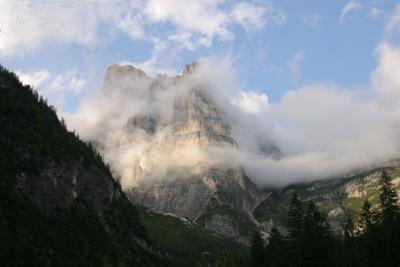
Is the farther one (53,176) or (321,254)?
(53,176)

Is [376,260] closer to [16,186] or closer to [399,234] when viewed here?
[399,234]

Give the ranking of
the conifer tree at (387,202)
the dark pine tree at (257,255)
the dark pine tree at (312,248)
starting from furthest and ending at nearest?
the dark pine tree at (257,255) < the conifer tree at (387,202) < the dark pine tree at (312,248)

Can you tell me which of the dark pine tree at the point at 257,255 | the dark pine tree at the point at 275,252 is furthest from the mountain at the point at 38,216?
the dark pine tree at the point at 275,252

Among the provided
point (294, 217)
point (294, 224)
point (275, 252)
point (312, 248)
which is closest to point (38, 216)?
point (275, 252)

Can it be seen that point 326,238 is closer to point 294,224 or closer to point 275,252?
point 294,224

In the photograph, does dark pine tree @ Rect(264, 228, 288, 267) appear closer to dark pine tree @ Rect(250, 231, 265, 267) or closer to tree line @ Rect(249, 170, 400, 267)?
tree line @ Rect(249, 170, 400, 267)

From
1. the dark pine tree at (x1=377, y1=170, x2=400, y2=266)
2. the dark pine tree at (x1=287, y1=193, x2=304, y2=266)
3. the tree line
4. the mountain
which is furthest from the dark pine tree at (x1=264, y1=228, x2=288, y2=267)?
the mountain

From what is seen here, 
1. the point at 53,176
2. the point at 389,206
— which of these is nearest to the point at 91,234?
the point at 53,176

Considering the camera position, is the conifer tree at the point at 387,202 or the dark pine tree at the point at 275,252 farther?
the dark pine tree at the point at 275,252

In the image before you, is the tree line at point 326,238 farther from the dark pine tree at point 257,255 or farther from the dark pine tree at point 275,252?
the dark pine tree at point 257,255

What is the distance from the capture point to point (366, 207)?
349 feet

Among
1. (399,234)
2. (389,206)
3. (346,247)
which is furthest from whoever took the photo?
(346,247)

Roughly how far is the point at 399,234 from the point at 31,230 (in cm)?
10192

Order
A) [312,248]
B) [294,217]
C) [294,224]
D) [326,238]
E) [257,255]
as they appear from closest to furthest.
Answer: [312,248]
[294,224]
[294,217]
[326,238]
[257,255]
